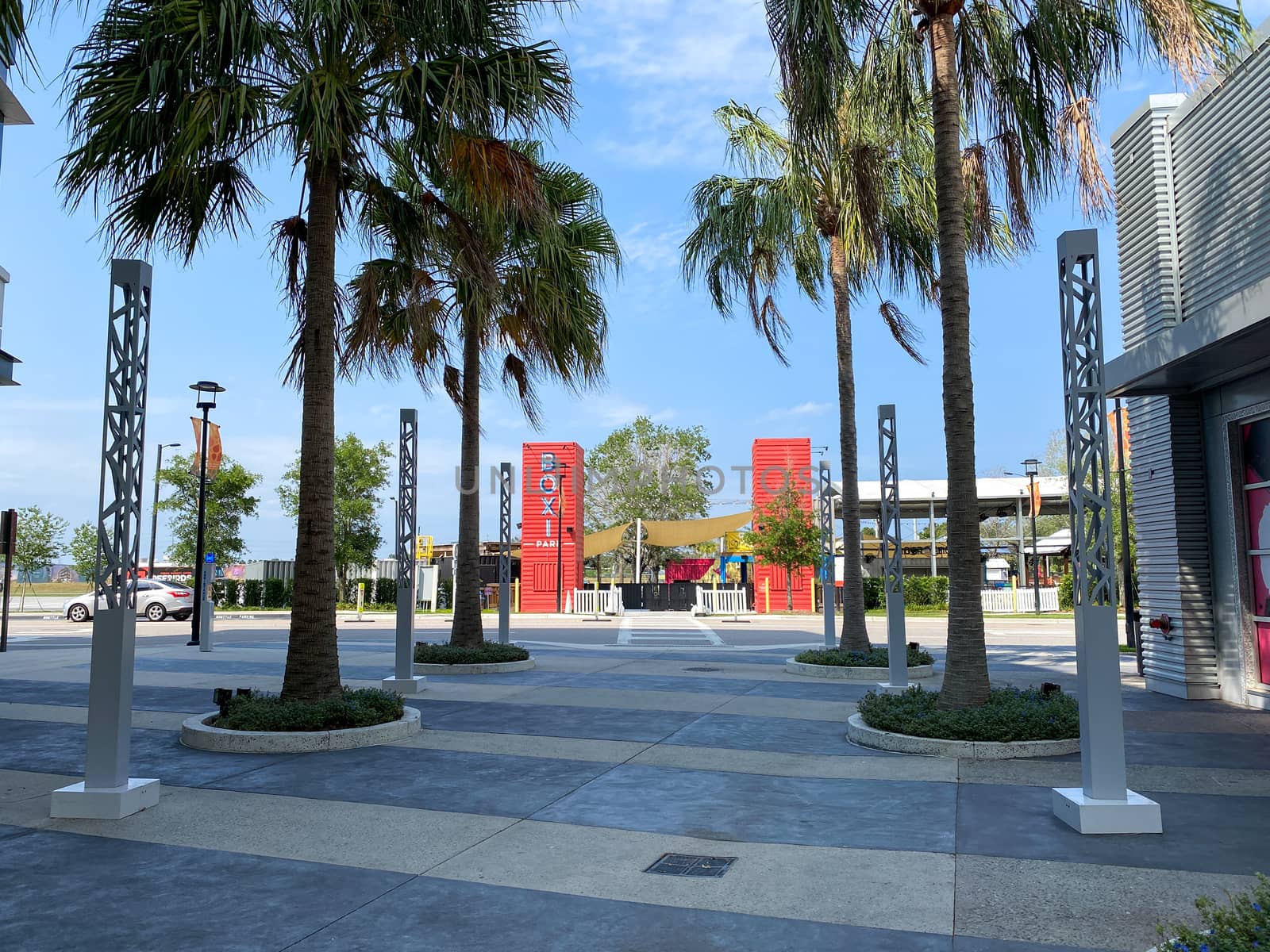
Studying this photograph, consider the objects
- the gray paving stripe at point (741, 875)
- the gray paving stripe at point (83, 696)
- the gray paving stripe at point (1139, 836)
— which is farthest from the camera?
the gray paving stripe at point (83, 696)

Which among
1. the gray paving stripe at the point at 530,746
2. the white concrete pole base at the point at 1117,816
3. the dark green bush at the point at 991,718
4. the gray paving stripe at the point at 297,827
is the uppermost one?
the dark green bush at the point at 991,718

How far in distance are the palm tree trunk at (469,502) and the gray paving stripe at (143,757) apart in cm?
624

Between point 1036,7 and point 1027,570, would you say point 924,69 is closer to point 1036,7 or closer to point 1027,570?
point 1036,7

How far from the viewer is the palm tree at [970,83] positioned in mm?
8578

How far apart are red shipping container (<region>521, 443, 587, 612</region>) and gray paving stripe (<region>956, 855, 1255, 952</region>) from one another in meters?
36.0

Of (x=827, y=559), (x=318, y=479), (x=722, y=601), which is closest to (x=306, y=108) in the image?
(x=318, y=479)

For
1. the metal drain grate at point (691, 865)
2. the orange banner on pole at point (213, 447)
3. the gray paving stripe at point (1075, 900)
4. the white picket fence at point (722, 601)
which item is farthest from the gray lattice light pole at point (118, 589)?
the white picket fence at point (722, 601)

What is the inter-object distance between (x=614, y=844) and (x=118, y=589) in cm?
396

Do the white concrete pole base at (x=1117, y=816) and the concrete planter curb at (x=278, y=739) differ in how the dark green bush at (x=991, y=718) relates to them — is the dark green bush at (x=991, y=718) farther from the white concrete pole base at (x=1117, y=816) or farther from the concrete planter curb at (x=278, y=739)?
the concrete planter curb at (x=278, y=739)

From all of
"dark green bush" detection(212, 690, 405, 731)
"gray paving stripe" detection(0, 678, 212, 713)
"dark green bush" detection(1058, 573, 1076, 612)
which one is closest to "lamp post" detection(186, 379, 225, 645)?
"gray paving stripe" detection(0, 678, 212, 713)

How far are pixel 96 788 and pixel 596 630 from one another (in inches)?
856

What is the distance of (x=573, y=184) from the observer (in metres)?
16.2

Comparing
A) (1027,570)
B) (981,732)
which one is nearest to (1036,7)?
(981,732)

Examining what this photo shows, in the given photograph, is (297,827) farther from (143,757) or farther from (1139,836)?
(1139,836)
